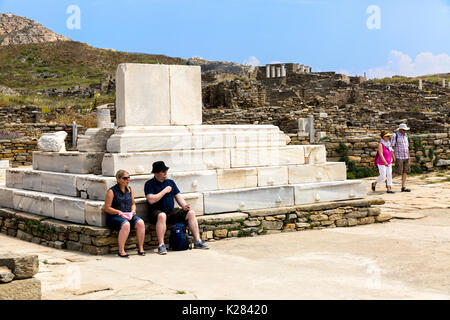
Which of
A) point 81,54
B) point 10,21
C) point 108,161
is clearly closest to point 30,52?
point 81,54

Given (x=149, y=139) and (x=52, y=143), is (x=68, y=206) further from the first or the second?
(x=52, y=143)

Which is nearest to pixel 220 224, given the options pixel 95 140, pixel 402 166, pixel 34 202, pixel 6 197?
pixel 95 140

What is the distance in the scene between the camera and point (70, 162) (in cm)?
805

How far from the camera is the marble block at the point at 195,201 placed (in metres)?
7.45

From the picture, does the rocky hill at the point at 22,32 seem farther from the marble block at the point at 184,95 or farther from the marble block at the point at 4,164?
the marble block at the point at 184,95

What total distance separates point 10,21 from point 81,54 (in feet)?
136

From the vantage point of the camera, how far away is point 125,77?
7715mm

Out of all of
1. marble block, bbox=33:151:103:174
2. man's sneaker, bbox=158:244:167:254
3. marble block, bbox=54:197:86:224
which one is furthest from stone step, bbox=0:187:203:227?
man's sneaker, bbox=158:244:167:254

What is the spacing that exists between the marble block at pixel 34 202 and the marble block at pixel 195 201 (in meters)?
1.75

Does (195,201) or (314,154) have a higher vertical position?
(314,154)

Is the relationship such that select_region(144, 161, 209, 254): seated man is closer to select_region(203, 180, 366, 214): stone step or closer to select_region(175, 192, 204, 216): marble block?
select_region(175, 192, 204, 216): marble block

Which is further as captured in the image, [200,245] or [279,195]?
[279,195]

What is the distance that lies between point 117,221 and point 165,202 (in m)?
0.64

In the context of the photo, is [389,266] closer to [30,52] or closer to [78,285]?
[78,285]
